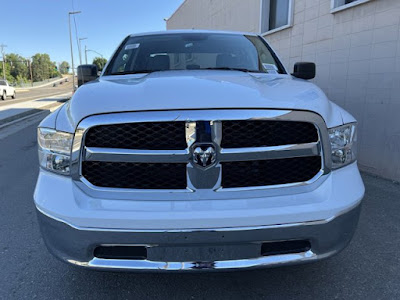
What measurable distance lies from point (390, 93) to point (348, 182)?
10.2 feet

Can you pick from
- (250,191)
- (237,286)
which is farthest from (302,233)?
(237,286)

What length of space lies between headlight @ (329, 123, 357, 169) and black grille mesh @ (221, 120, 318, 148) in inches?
6.0

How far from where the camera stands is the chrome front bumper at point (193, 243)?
5.22 feet

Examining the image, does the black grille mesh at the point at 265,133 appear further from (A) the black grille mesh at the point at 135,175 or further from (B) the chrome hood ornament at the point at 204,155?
(A) the black grille mesh at the point at 135,175

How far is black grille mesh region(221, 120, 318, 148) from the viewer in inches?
66.9

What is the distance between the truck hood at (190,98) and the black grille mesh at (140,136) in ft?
0.29

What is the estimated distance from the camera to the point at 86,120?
168 centimetres

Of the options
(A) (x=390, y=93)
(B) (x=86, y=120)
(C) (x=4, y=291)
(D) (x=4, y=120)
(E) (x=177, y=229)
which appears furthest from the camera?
(D) (x=4, y=120)

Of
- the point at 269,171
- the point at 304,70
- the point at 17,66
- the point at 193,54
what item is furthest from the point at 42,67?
the point at 269,171

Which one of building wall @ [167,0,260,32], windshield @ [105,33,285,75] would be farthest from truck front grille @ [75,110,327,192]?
building wall @ [167,0,260,32]

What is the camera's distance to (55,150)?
1809mm

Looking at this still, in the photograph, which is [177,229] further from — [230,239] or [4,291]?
[4,291]

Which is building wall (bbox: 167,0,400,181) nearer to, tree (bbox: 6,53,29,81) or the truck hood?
the truck hood

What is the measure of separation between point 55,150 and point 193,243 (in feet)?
3.04
